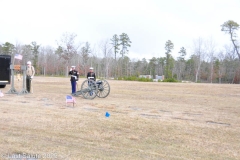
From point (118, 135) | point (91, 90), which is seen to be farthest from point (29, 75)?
point (118, 135)

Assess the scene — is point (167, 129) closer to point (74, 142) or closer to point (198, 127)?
point (198, 127)

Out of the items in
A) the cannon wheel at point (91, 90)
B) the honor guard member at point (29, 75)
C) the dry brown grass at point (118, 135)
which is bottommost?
the dry brown grass at point (118, 135)

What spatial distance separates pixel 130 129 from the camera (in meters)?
4.55

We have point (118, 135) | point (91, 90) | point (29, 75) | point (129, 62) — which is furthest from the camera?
point (129, 62)

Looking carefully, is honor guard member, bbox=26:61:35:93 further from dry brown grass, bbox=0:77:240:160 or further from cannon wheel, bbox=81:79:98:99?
dry brown grass, bbox=0:77:240:160

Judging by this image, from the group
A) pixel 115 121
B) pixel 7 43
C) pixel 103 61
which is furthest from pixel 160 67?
pixel 115 121

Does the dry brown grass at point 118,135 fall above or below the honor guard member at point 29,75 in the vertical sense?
below

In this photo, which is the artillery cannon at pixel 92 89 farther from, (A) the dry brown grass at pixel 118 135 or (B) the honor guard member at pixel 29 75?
(A) the dry brown grass at pixel 118 135

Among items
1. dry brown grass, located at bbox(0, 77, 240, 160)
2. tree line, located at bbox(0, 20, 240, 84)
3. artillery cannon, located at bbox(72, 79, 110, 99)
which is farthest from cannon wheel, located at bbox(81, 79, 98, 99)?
tree line, located at bbox(0, 20, 240, 84)

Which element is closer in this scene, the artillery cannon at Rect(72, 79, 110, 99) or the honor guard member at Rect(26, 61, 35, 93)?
the artillery cannon at Rect(72, 79, 110, 99)

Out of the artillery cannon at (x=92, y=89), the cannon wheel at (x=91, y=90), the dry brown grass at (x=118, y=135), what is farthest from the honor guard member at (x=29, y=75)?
the dry brown grass at (x=118, y=135)

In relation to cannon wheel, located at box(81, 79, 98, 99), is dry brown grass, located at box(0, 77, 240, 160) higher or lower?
lower

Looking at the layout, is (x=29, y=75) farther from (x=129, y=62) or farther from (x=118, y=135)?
(x=129, y=62)

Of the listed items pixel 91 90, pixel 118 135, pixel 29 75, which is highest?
pixel 29 75
